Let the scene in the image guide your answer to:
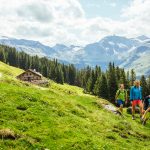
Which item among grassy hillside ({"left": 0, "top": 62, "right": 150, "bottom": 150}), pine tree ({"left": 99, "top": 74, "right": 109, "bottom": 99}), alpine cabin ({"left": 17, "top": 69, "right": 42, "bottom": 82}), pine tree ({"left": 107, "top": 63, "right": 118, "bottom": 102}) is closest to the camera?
grassy hillside ({"left": 0, "top": 62, "right": 150, "bottom": 150})

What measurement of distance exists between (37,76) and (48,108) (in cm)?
13921

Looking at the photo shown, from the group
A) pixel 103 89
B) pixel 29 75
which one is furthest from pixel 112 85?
pixel 29 75

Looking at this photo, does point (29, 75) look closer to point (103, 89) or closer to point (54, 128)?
point (103, 89)

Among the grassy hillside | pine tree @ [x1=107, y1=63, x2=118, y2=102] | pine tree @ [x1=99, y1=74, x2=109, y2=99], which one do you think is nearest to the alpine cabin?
pine tree @ [x1=99, y1=74, x2=109, y2=99]

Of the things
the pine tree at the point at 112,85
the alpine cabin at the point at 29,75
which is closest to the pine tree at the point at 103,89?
the pine tree at the point at 112,85

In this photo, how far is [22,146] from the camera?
16.1 metres

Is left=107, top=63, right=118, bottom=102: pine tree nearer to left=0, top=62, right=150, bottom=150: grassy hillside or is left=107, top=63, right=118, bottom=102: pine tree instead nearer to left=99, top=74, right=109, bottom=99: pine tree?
left=99, top=74, right=109, bottom=99: pine tree

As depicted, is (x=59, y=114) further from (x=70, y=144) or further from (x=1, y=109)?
(x=70, y=144)

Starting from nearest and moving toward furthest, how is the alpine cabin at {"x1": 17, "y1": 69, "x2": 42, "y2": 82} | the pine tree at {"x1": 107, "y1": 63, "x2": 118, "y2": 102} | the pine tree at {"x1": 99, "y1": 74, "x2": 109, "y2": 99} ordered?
the pine tree at {"x1": 107, "y1": 63, "x2": 118, "y2": 102}
the pine tree at {"x1": 99, "y1": 74, "x2": 109, "y2": 99}
the alpine cabin at {"x1": 17, "y1": 69, "x2": 42, "y2": 82}

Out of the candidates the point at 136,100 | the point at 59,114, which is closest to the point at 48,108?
the point at 59,114

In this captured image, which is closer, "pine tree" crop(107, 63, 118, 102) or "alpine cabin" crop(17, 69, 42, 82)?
"pine tree" crop(107, 63, 118, 102)

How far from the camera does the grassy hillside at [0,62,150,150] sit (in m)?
16.9

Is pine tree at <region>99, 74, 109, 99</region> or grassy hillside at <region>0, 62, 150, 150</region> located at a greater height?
grassy hillside at <region>0, 62, 150, 150</region>

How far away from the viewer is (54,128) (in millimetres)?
19312
